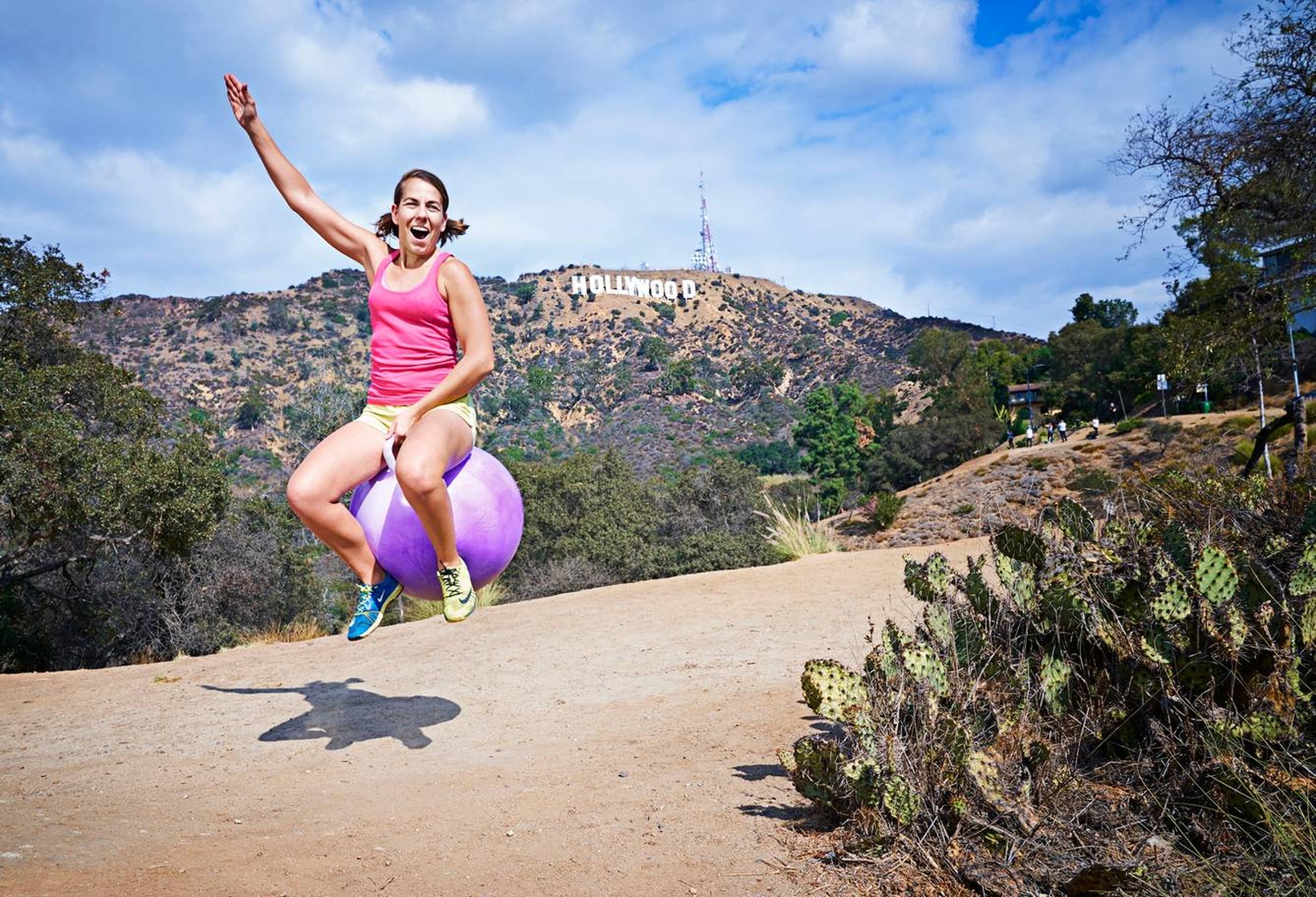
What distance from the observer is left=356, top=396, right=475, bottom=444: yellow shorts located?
520 centimetres

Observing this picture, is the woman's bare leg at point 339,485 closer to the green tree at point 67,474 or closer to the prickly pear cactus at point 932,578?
the prickly pear cactus at point 932,578

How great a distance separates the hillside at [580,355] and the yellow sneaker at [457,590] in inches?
1729

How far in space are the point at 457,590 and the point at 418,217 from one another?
1998mm

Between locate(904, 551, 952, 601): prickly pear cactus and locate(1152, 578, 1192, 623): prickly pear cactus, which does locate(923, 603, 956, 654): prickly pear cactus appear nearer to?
locate(904, 551, 952, 601): prickly pear cactus

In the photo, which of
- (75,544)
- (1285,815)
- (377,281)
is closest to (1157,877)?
(1285,815)

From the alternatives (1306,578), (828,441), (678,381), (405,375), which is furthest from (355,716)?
(678,381)

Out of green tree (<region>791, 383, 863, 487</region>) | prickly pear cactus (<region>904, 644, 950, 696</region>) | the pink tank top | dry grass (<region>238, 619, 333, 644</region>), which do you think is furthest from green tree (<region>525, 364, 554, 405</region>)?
prickly pear cactus (<region>904, 644, 950, 696</region>)

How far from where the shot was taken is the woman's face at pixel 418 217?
540cm

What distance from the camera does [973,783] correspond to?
14.6ft

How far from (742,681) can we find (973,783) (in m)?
3.92

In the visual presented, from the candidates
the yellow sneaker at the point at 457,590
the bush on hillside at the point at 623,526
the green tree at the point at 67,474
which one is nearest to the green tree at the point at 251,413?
the bush on hillside at the point at 623,526

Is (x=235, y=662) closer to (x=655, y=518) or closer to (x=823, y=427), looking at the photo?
(x=655, y=518)

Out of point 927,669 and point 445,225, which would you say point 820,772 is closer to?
point 927,669

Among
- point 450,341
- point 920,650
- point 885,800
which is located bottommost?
point 885,800
